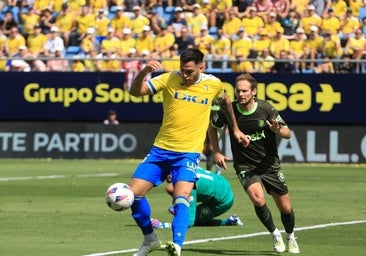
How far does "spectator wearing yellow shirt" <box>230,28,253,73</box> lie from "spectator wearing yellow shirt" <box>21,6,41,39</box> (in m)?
6.47

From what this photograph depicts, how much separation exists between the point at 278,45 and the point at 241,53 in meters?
0.99

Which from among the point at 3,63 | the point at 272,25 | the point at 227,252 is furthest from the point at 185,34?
the point at 227,252

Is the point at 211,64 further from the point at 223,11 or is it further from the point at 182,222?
the point at 182,222

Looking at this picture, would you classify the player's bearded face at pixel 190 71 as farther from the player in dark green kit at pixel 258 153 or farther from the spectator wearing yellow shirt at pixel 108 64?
the spectator wearing yellow shirt at pixel 108 64

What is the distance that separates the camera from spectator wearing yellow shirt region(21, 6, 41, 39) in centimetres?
3294

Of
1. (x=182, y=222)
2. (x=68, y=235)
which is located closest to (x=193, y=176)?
(x=182, y=222)

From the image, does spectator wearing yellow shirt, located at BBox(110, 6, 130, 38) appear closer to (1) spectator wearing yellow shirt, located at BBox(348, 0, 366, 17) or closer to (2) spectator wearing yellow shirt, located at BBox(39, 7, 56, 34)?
(2) spectator wearing yellow shirt, located at BBox(39, 7, 56, 34)

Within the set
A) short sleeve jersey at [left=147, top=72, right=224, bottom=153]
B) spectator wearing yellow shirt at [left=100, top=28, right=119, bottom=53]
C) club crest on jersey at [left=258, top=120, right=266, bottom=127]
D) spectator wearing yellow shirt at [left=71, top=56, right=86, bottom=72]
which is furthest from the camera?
spectator wearing yellow shirt at [left=100, top=28, right=119, bottom=53]

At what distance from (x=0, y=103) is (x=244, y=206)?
1430cm

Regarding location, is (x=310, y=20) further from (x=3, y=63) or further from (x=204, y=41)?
(x=3, y=63)

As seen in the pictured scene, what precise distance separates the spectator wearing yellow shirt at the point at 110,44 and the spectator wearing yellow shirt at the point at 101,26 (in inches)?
16.1

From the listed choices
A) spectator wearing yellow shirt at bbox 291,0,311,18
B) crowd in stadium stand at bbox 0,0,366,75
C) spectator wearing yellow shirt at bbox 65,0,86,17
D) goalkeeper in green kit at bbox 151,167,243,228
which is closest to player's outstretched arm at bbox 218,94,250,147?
goalkeeper in green kit at bbox 151,167,243,228

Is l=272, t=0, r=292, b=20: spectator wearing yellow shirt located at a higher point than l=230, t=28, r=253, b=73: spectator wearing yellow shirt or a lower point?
higher

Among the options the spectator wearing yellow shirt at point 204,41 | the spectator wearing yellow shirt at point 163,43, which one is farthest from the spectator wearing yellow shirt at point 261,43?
the spectator wearing yellow shirt at point 163,43
